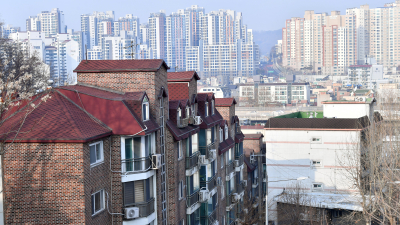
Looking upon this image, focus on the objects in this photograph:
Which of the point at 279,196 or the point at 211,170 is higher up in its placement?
the point at 211,170

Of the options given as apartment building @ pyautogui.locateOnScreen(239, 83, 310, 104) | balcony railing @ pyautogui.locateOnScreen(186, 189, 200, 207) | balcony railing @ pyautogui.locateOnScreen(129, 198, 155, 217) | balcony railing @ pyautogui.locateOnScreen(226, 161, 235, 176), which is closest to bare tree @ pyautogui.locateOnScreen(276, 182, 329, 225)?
balcony railing @ pyautogui.locateOnScreen(226, 161, 235, 176)

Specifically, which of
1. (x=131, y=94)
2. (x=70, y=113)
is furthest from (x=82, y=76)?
(x=70, y=113)

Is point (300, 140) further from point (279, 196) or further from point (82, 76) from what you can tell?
point (82, 76)

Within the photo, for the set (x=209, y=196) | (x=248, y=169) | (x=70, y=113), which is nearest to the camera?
(x=70, y=113)

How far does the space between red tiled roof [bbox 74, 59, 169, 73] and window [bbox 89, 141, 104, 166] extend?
3.41 meters

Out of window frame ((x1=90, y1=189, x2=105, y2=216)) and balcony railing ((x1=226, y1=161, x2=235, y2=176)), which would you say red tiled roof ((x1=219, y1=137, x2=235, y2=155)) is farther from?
window frame ((x1=90, y1=189, x2=105, y2=216))

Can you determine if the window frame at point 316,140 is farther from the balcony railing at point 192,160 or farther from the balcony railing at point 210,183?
the balcony railing at point 192,160

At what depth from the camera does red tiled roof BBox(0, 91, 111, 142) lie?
524 inches

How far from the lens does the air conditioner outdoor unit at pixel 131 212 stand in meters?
15.1

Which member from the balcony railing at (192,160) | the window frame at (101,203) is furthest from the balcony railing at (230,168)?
the window frame at (101,203)

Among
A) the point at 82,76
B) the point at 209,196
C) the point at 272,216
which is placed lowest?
the point at 272,216

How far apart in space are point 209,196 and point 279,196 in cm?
862

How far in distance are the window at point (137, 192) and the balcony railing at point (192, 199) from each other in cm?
436

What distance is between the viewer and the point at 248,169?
3431 cm
